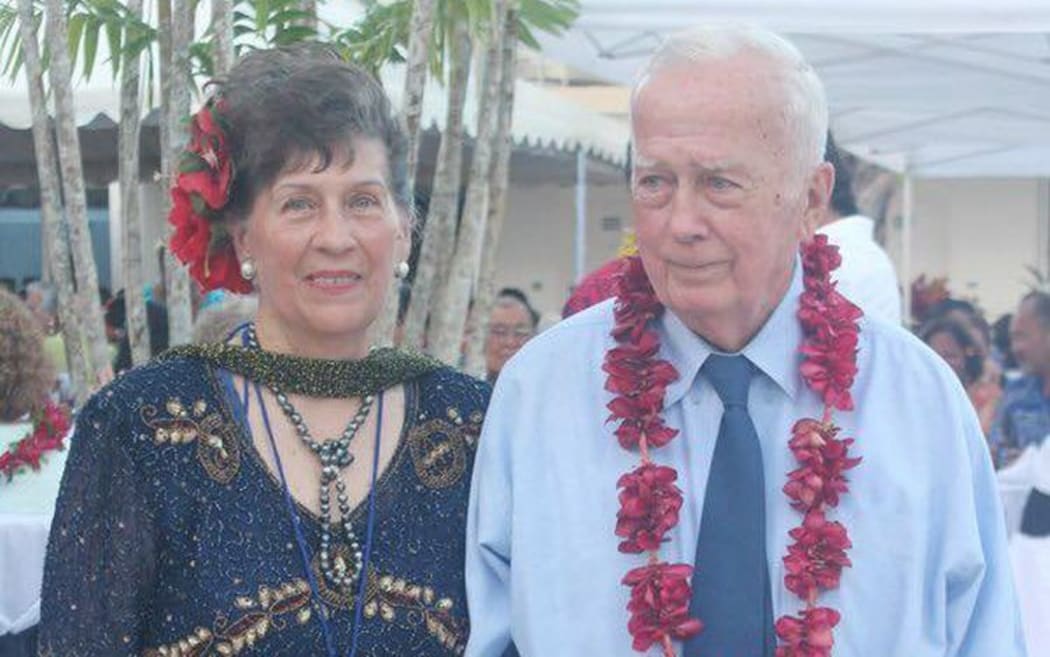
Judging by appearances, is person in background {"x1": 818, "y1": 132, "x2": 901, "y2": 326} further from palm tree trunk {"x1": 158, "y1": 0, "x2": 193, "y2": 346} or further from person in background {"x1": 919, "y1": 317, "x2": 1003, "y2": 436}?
person in background {"x1": 919, "y1": 317, "x2": 1003, "y2": 436}

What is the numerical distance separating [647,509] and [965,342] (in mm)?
5380

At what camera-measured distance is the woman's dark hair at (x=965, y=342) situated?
7.77m

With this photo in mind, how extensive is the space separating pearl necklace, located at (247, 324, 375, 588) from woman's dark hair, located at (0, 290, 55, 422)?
277 cm

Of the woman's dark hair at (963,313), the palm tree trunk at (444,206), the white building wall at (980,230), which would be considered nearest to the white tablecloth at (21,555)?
the palm tree trunk at (444,206)

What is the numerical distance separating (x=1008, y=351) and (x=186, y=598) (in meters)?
9.16

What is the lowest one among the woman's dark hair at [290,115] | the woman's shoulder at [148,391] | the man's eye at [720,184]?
the woman's shoulder at [148,391]

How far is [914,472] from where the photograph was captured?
276 cm

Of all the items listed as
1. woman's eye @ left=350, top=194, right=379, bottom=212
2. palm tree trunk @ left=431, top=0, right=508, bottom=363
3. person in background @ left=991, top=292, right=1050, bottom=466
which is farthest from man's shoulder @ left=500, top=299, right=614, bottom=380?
person in background @ left=991, top=292, right=1050, bottom=466

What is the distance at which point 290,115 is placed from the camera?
3.02 m

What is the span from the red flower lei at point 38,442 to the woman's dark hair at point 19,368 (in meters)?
0.06

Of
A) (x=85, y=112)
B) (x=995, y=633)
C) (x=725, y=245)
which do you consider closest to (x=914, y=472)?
(x=995, y=633)

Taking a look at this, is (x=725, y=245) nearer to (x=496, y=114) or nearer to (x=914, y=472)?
(x=914, y=472)

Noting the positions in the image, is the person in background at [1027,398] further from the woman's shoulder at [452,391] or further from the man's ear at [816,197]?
the man's ear at [816,197]

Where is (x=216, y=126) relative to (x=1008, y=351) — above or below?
above
